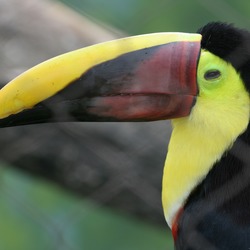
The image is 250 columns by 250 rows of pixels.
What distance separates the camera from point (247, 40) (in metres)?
1.80

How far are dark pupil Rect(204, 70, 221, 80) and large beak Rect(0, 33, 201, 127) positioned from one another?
0.10ft

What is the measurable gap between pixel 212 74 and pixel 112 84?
0.21 m

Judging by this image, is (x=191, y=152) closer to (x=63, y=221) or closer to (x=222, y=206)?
(x=222, y=206)

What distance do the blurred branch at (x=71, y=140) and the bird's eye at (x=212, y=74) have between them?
0.48m

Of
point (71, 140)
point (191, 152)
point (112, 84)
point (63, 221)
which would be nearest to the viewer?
point (112, 84)

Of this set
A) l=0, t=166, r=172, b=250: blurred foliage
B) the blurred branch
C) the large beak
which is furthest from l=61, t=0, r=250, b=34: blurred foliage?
l=0, t=166, r=172, b=250: blurred foliage

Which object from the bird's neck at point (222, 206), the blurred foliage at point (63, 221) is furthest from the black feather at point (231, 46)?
the blurred foliage at point (63, 221)

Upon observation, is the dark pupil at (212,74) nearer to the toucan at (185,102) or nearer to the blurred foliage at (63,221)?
the toucan at (185,102)

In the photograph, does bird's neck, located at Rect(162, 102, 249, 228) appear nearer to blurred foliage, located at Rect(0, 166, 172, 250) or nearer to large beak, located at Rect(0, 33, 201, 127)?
large beak, located at Rect(0, 33, 201, 127)

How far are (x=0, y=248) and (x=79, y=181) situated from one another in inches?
21.9

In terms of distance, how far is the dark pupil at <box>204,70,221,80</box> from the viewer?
5.91ft

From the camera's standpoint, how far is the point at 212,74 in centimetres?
181

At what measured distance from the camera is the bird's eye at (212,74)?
180cm

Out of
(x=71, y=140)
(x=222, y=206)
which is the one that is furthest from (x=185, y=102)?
(x=71, y=140)
